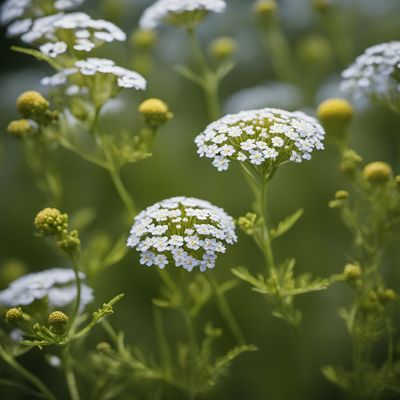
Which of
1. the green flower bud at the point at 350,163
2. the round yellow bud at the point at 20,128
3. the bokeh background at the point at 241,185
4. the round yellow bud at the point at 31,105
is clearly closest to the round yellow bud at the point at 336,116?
the green flower bud at the point at 350,163

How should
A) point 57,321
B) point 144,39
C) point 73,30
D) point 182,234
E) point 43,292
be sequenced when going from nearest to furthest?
point 57,321 < point 182,234 < point 43,292 < point 73,30 < point 144,39

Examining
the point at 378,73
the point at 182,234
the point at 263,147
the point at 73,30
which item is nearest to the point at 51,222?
the point at 182,234

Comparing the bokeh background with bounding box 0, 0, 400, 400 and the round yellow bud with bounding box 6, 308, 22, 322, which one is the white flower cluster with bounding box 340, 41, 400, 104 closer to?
Answer: the bokeh background with bounding box 0, 0, 400, 400

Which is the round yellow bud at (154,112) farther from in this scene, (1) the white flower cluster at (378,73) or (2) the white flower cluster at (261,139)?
(1) the white flower cluster at (378,73)

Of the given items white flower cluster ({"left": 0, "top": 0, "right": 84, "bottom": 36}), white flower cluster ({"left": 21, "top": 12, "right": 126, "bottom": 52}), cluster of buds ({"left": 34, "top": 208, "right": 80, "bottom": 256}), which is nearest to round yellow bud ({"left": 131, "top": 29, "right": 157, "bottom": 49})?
white flower cluster ({"left": 0, "top": 0, "right": 84, "bottom": 36})

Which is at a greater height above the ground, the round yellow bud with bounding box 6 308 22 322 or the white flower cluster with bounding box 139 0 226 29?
the white flower cluster with bounding box 139 0 226 29

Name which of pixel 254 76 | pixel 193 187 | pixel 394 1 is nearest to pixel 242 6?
pixel 254 76

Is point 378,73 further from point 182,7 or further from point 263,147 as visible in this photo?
point 182,7
